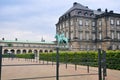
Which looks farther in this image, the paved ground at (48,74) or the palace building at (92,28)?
the palace building at (92,28)

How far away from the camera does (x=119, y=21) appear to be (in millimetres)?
53125

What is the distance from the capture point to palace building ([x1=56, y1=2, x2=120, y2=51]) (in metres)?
51.1

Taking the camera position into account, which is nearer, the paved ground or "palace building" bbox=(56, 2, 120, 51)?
the paved ground

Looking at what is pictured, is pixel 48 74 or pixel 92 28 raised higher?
pixel 92 28

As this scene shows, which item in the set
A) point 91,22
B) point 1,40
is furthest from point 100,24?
point 1,40

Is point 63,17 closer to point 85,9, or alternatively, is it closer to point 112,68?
point 85,9

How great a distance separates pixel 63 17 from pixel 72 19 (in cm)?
630

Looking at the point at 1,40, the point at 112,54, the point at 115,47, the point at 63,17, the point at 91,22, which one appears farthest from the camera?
the point at 1,40

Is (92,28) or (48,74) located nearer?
(48,74)

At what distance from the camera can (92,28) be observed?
54.8m

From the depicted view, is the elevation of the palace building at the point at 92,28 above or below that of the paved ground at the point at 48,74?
above

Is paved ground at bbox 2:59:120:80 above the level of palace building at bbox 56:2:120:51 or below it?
below

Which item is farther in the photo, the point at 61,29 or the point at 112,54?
the point at 61,29

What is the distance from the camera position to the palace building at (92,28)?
168 ft
